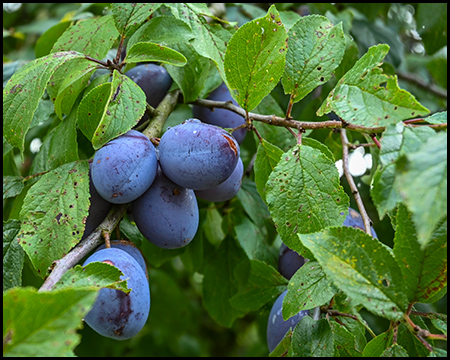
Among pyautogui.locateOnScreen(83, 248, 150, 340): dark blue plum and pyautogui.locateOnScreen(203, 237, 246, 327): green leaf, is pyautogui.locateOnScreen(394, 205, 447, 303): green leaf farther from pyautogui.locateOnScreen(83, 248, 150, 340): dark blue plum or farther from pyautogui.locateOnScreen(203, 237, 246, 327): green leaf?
pyautogui.locateOnScreen(203, 237, 246, 327): green leaf

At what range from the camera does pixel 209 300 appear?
113cm

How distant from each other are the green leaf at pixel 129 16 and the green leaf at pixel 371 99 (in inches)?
13.6

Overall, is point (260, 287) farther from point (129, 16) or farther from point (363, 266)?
point (129, 16)

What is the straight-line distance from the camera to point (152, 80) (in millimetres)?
882

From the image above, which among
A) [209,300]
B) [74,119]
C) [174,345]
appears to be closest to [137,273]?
[74,119]

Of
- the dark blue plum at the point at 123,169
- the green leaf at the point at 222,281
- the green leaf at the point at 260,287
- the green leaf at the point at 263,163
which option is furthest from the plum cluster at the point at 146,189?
the green leaf at the point at 222,281

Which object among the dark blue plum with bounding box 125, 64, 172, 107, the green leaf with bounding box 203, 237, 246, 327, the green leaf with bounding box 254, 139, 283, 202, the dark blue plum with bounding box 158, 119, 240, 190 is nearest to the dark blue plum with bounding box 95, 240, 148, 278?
the dark blue plum with bounding box 158, 119, 240, 190

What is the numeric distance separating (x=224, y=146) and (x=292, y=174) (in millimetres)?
103

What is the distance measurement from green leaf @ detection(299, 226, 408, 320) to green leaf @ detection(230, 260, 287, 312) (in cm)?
36

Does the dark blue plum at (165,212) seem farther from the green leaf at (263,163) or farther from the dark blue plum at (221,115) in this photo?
the dark blue plum at (221,115)

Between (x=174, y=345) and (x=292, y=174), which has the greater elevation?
(x=292, y=174)

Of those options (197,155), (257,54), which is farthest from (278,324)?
(257,54)

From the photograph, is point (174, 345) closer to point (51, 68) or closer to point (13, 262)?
point (13, 262)

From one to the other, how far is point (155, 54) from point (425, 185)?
450mm
